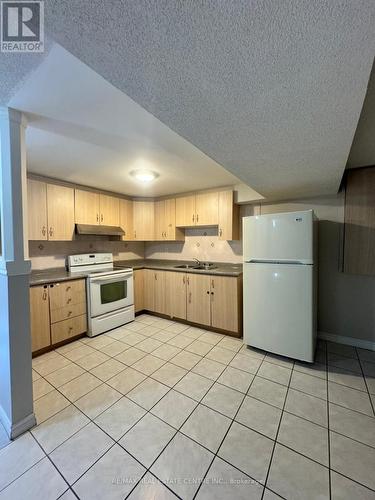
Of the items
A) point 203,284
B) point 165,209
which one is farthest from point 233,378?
point 165,209

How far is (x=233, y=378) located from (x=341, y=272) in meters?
1.89

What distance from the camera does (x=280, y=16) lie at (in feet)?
2.00

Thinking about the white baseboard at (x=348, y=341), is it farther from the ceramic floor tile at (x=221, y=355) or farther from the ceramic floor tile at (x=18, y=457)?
the ceramic floor tile at (x=18, y=457)

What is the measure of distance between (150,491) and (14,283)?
1488mm

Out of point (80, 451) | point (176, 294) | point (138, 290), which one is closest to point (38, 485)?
point (80, 451)

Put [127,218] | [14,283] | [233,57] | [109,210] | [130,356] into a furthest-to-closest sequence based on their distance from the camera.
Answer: [127,218] < [109,210] < [130,356] < [14,283] < [233,57]

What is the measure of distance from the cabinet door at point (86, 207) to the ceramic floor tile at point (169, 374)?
2.39 meters

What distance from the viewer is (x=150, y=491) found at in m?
1.17

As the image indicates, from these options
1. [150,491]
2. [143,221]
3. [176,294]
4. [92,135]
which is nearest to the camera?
[150,491]

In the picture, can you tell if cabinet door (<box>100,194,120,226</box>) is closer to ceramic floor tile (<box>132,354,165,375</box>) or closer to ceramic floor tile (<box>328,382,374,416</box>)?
ceramic floor tile (<box>132,354,165,375</box>)

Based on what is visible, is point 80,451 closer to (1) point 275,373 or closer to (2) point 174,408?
(2) point 174,408

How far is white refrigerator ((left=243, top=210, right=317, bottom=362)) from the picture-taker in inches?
90.0

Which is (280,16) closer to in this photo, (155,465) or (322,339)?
(155,465)

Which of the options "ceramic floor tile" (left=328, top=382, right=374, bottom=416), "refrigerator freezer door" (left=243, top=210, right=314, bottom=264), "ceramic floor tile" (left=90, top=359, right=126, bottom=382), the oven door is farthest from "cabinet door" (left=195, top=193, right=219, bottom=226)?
"ceramic floor tile" (left=328, top=382, right=374, bottom=416)
